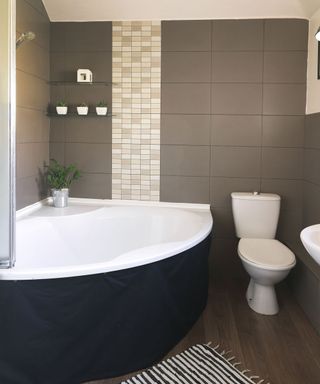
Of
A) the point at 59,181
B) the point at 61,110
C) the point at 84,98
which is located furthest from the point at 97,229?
the point at 84,98

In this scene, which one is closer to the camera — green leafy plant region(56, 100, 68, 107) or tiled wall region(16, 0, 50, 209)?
tiled wall region(16, 0, 50, 209)

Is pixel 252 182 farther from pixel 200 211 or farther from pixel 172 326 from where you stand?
pixel 172 326

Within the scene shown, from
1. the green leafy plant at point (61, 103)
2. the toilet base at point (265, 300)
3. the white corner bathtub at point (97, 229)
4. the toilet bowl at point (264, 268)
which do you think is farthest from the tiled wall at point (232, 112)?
the green leafy plant at point (61, 103)

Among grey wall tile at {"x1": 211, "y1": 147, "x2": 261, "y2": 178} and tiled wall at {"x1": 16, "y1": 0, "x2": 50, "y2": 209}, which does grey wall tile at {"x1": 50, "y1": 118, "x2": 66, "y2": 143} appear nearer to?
tiled wall at {"x1": 16, "y1": 0, "x2": 50, "y2": 209}

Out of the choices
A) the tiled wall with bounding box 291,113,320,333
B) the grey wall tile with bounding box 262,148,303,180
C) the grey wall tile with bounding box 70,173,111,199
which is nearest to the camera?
the tiled wall with bounding box 291,113,320,333

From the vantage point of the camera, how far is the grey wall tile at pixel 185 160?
325 centimetres

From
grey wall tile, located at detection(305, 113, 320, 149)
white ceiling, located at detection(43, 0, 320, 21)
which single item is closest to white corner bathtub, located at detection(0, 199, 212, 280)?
grey wall tile, located at detection(305, 113, 320, 149)

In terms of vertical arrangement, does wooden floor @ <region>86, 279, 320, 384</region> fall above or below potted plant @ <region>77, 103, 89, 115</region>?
below

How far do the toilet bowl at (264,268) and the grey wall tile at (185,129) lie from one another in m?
0.99

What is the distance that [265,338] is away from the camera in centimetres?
239

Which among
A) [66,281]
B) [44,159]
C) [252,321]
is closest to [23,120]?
[44,159]

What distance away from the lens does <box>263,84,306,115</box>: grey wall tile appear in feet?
10.2

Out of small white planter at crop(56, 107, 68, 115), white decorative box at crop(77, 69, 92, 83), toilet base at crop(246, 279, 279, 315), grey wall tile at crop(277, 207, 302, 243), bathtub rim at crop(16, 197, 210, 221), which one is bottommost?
toilet base at crop(246, 279, 279, 315)

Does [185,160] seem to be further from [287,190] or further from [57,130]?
[57,130]
